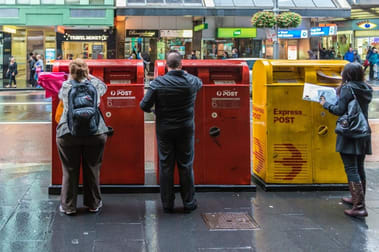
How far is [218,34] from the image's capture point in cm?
3356

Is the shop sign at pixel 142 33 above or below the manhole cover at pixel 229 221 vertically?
above

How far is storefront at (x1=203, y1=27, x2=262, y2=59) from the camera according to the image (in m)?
33.8

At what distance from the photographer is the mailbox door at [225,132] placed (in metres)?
6.09

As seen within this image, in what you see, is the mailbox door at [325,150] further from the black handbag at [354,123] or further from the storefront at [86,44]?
the storefront at [86,44]

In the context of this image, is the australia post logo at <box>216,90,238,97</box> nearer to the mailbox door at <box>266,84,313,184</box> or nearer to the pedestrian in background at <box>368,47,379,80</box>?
the mailbox door at <box>266,84,313,184</box>

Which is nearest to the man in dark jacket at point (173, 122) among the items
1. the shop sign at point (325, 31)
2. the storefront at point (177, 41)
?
the shop sign at point (325, 31)

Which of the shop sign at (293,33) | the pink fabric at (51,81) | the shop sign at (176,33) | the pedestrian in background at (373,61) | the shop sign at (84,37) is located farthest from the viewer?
the shop sign at (176,33)

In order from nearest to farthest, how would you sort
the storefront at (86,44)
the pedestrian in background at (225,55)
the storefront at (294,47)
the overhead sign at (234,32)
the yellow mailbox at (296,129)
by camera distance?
the yellow mailbox at (296,129) < the storefront at (86,44) < the pedestrian in background at (225,55) < the overhead sign at (234,32) < the storefront at (294,47)

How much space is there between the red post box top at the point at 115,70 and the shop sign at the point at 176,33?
2772 centimetres

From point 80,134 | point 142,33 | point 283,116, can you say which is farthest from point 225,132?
point 142,33

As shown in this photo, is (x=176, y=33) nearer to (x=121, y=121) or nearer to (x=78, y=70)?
(x=121, y=121)

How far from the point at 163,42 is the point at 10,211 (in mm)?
29045

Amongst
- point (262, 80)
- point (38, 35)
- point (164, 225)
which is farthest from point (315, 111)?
point (38, 35)

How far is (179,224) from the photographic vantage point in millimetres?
5008
